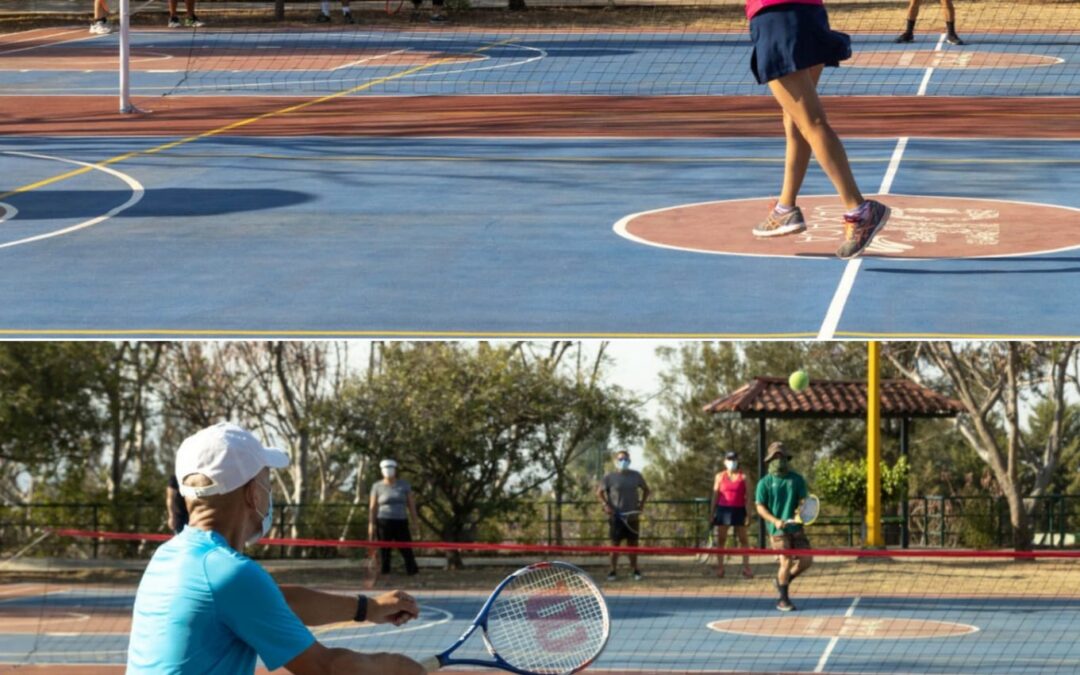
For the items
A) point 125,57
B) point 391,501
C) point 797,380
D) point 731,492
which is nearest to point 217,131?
point 125,57

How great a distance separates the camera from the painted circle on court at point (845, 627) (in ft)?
39.7

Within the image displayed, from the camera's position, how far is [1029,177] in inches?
536

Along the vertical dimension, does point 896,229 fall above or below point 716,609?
above

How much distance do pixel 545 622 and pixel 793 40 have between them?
4582mm

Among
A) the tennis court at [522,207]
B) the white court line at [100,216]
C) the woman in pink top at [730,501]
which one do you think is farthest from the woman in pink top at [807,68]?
the woman in pink top at [730,501]

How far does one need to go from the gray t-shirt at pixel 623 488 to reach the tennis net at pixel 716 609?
0.68m

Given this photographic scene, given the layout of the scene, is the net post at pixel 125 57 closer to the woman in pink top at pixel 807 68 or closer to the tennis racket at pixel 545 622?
the woman in pink top at pixel 807 68

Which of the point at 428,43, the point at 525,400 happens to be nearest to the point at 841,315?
the point at 525,400

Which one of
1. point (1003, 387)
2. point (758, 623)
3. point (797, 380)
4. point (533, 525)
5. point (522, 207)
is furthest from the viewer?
point (1003, 387)

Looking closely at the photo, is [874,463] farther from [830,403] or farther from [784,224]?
[784,224]

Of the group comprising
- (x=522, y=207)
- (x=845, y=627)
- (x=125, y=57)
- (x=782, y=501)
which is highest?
(x=125, y=57)

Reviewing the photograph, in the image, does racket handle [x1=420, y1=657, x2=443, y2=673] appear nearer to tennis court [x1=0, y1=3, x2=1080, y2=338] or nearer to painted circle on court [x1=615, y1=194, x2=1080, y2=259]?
tennis court [x1=0, y1=3, x2=1080, y2=338]

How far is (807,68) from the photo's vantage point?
361 inches

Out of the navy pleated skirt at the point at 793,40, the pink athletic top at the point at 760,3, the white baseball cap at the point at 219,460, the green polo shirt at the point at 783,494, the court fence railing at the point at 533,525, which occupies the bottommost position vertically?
the court fence railing at the point at 533,525
